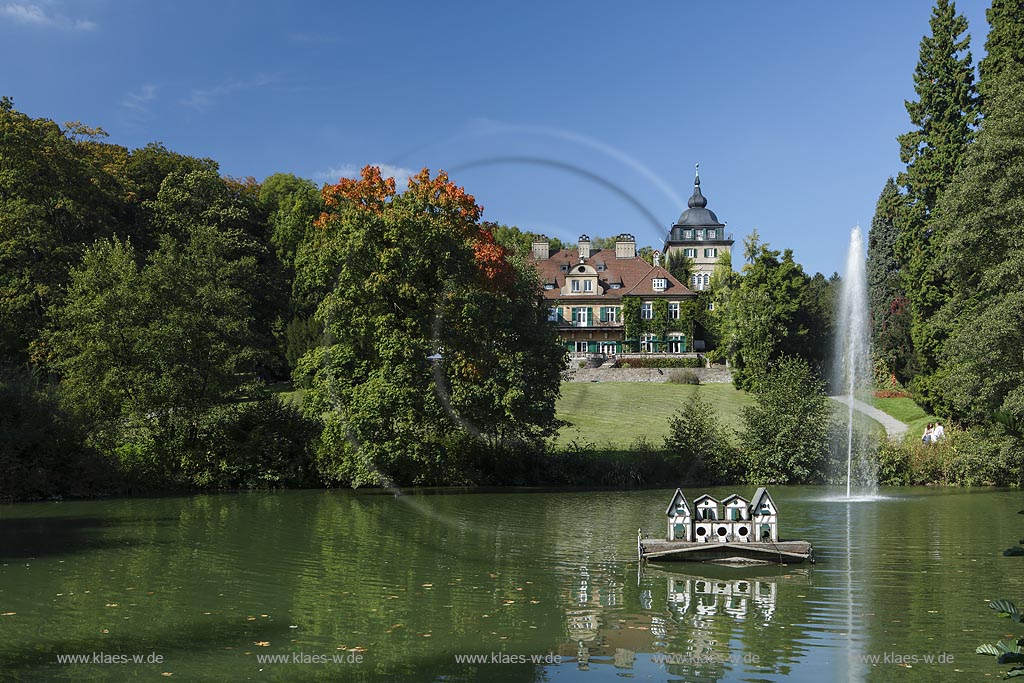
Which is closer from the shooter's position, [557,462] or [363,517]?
[363,517]

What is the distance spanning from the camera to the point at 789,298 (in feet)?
247

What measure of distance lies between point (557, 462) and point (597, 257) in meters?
61.7

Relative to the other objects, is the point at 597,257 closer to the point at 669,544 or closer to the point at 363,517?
the point at 363,517

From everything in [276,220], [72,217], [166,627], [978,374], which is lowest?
[166,627]

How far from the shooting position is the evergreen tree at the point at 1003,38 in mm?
39688

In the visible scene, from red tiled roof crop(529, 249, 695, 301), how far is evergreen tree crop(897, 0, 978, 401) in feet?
145

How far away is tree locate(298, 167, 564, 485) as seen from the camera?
35.3 m

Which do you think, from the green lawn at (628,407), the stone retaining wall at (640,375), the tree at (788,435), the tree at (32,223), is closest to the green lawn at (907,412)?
the green lawn at (628,407)

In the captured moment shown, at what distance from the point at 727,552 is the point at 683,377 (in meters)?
55.8

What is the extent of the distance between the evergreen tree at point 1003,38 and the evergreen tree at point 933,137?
5.61m

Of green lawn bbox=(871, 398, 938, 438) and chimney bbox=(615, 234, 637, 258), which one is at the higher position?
chimney bbox=(615, 234, 637, 258)

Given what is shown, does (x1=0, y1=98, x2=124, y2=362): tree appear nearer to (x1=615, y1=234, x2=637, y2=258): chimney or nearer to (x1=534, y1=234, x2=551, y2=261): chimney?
(x1=534, y1=234, x2=551, y2=261): chimney

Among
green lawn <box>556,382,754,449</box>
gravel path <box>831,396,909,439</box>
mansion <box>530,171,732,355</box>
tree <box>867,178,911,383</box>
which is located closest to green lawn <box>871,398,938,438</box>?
gravel path <box>831,396,909,439</box>

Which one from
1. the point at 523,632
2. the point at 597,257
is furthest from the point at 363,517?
the point at 597,257
